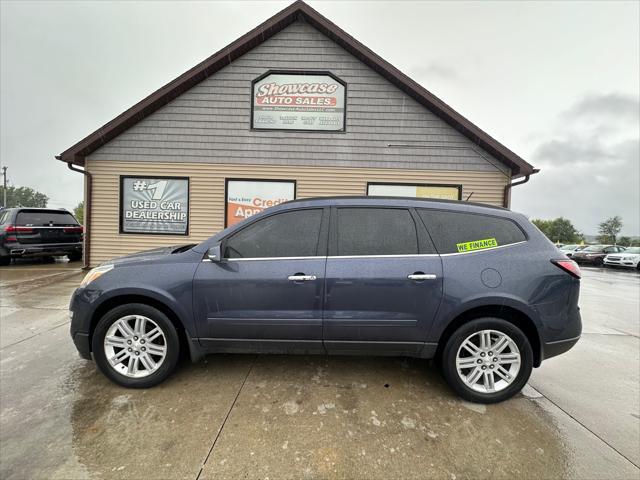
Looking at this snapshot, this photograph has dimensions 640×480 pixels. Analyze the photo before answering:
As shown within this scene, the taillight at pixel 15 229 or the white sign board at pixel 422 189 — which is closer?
the white sign board at pixel 422 189

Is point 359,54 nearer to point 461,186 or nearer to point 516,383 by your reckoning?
point 461,186

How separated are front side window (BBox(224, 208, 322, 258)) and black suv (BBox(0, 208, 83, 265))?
9.45 m

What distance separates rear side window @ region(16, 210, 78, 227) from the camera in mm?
8227

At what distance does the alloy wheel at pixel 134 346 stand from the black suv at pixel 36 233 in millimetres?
8672

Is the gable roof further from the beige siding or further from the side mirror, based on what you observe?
the side mirror

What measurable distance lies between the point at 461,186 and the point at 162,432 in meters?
7.96

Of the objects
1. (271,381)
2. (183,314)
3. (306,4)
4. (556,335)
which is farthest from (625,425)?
(306,4)

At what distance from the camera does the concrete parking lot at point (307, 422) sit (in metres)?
1.77

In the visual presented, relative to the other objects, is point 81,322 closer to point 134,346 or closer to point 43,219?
point 134,346

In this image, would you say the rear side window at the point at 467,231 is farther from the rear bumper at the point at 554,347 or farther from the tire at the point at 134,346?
the tire at the point at 134,346

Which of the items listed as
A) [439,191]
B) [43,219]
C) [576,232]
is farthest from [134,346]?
[576,232]

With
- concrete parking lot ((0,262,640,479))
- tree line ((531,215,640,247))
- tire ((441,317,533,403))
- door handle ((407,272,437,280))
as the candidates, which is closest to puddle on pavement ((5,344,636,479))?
concrete parking lot ((0,262,640,479))

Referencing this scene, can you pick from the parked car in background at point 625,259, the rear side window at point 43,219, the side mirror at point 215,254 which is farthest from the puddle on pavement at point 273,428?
the parked car in background at point 625,259

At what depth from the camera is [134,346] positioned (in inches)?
99.1
